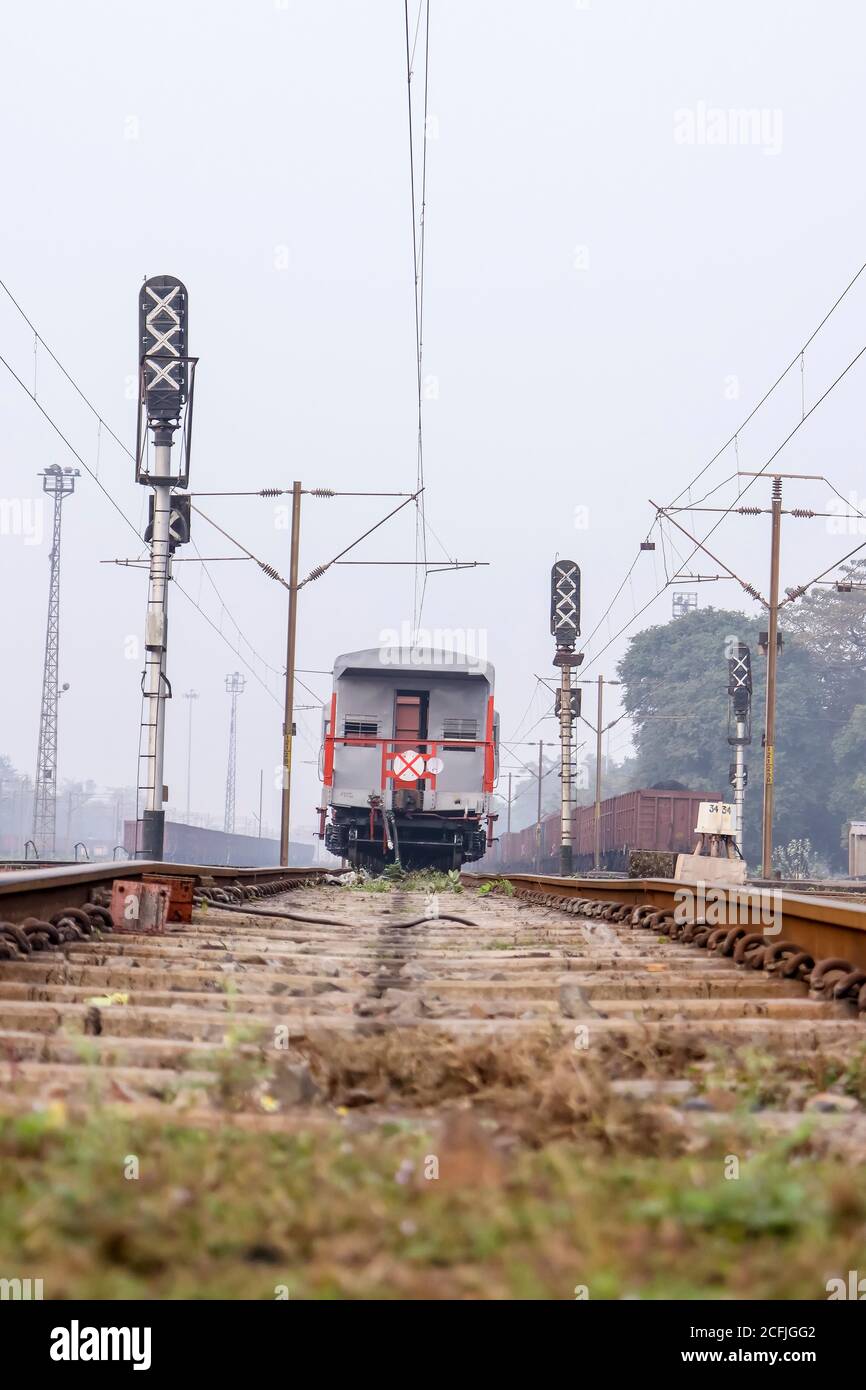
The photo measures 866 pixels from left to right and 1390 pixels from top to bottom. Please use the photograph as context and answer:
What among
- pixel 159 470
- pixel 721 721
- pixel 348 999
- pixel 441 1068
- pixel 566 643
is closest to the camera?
pixel 441 1068

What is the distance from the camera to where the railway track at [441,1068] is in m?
2.02

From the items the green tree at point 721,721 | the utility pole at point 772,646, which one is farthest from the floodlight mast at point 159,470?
the green tree at point 721,721

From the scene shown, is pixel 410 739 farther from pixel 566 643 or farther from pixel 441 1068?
pixel 441 1068

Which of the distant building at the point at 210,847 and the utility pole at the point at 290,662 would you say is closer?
the utility pole at the point at 290,662

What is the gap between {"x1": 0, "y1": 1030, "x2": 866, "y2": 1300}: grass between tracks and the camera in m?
1.76

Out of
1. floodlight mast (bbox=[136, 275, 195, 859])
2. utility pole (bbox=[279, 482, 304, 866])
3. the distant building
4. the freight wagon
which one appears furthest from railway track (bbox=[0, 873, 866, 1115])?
the distant building

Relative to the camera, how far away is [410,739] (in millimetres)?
21875

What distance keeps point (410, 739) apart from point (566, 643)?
6.29 metres

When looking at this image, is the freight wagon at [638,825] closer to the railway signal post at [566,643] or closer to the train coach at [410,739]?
the railway signal post at [566,643]

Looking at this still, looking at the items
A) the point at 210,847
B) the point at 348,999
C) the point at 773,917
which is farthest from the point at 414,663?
the point at 210,847

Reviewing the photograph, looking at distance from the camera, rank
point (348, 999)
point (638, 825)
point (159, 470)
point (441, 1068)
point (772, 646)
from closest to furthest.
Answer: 1. point (441, 1068)
2. point (348, 999)
3. point (159, 470)
4. point (772, 646)
5. point (638, 825)

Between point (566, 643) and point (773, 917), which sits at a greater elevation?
point (566, 643)

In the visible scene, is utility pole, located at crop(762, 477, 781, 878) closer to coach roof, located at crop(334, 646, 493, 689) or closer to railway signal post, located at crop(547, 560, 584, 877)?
railway signal post, located at crop(547, 560, 584, 877)

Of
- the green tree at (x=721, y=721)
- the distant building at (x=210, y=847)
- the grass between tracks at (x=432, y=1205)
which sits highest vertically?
the green tree at (x=721, y=721)
